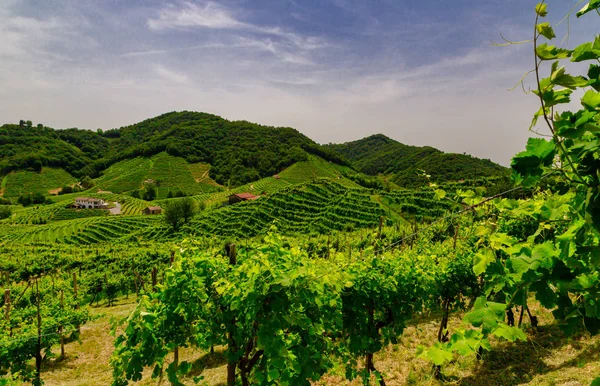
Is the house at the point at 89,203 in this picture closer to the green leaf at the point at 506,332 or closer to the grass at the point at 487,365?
the grass at the point at 487,365

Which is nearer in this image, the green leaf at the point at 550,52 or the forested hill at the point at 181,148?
the green leaf at the point at 550,52

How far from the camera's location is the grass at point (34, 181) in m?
100

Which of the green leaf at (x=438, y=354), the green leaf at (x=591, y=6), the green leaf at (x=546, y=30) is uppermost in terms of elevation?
the green leaf at (x=591, y=6)

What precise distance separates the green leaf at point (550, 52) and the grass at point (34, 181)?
430 ft

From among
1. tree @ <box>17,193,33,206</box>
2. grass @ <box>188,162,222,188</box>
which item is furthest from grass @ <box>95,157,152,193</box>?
tree @ <box>17,193,33,206</box>

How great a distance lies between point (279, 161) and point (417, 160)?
63.1 metres

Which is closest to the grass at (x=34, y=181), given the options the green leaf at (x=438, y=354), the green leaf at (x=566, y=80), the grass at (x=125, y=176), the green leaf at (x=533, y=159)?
the grass at (x=125, y=176)

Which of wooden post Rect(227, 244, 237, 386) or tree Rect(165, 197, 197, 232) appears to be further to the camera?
tree Rect(165, 197, 197, 232)

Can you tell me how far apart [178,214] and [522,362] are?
56.2 metres

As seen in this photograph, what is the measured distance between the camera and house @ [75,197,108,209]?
79938mm

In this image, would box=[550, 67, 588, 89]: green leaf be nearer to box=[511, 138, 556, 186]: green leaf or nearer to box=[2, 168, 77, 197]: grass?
box=[511, 138, 556, 186]: green leaf

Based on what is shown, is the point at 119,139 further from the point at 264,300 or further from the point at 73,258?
the point at 264,300

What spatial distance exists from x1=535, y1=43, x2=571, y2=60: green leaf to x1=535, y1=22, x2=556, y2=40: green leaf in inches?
1.8

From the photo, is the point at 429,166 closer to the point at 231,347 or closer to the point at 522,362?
the point at 522,362
